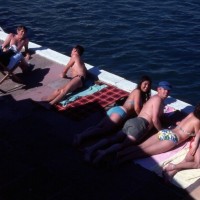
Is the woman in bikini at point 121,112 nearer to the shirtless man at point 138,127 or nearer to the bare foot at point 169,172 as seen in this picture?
the shirtless man at point 138,127

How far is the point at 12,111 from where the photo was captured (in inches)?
409

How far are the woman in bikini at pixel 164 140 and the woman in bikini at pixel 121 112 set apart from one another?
841 millimetres

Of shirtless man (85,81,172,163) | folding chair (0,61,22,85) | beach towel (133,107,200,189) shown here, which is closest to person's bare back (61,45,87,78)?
folding chair (0,61,22,85)

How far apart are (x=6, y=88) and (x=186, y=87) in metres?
5.97

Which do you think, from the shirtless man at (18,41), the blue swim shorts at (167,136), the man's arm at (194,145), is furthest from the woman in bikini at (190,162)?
the shirtless man at (18,41)

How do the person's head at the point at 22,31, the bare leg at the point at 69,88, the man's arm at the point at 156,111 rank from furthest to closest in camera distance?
the person's head at the point at 22,31 → the bare leg at the point at 69,88 → the man's arm at the point at 156,111

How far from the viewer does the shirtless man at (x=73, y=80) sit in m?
10.8

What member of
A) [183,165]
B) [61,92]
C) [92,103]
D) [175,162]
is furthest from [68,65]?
[183,165]

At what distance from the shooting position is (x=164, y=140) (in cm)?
862

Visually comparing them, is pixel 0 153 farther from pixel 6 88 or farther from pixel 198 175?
pixel 198 175

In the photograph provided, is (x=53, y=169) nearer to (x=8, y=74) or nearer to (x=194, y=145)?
(x=194, y=145)

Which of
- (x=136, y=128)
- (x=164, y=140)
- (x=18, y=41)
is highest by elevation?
(x=18, y=41)

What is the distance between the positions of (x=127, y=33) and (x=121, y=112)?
9.34m

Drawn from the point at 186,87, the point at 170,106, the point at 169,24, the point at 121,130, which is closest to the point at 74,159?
the point at 121,130
